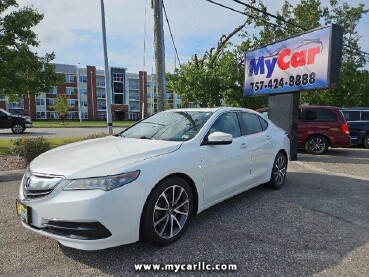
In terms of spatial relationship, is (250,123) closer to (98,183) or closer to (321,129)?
(98,183)

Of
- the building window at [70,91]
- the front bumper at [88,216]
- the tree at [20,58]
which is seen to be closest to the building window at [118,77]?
the building window at [70,91]

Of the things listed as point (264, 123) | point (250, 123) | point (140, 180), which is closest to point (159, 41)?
point (264, 123)

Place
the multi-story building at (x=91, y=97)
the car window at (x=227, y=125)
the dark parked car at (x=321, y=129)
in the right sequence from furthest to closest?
the multi-story building at (x=91, y=97)
the dark parked car at (x=321, y=129)
the car window at (x=227, y=125)

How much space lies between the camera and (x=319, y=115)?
10695 millimetres

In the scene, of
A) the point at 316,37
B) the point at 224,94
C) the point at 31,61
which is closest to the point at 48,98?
the point at 224,94

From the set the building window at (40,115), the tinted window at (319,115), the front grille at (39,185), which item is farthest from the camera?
the building window at (40,115)

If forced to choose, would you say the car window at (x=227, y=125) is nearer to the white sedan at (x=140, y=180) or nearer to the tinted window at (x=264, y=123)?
the white sedan at (x=140, y=180)

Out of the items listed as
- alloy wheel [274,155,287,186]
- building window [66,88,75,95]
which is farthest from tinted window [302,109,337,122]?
building window [66,88,75,95]

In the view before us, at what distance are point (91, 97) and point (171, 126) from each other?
70.8 meters

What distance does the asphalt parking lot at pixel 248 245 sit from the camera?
2.99m

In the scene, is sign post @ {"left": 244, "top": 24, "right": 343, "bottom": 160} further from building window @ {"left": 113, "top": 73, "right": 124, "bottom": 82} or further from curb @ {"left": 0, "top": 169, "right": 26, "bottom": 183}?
building window @ {"left": 113, "top": 73, "right": 124, "bottom": 82}

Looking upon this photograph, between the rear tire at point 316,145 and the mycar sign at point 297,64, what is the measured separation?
96.1 inches

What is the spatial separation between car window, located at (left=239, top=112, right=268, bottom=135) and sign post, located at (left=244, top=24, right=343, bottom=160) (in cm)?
383

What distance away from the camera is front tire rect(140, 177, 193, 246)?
3.14m
